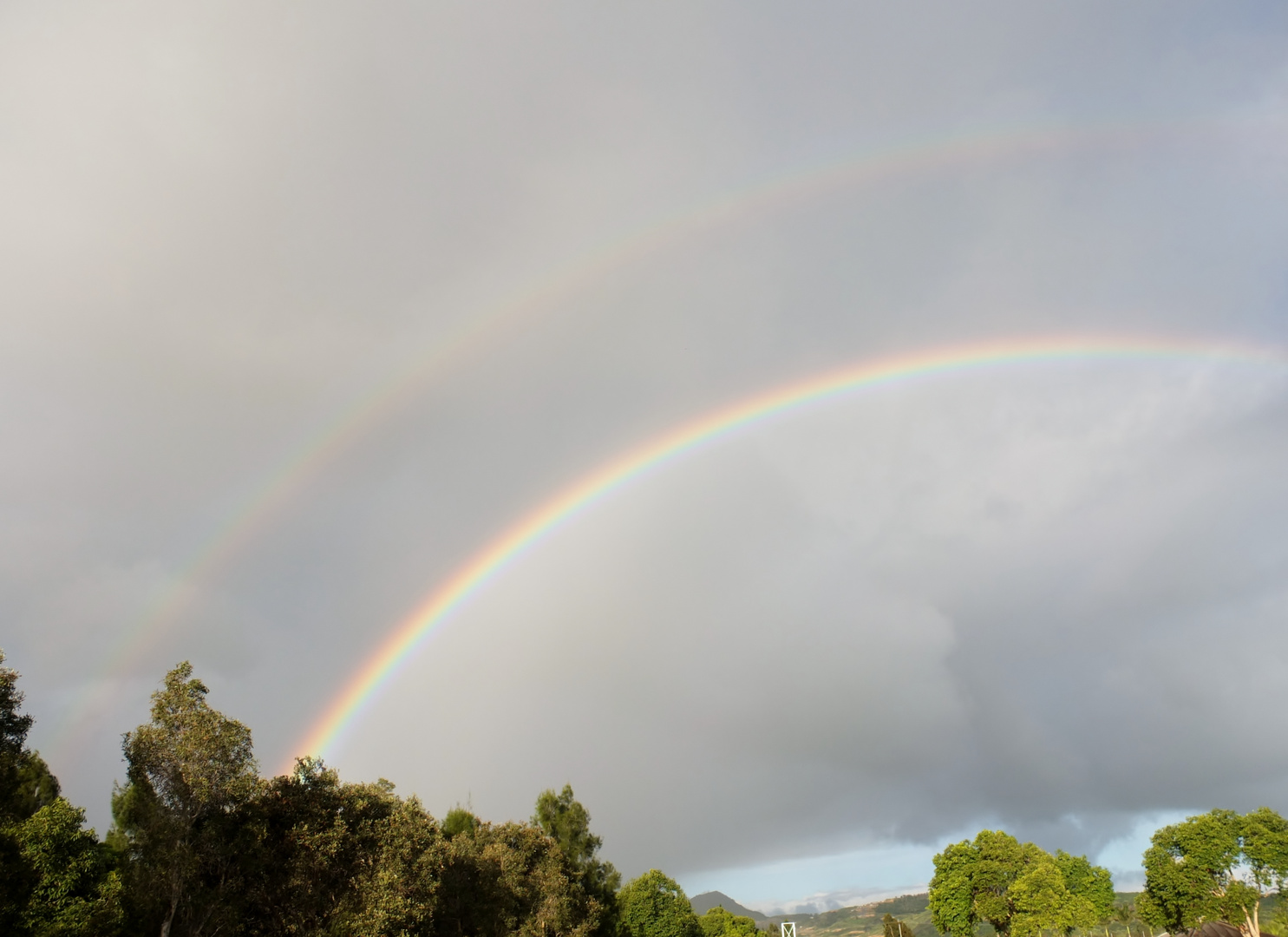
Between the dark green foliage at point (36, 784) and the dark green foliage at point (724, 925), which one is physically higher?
the dark green foliage at point (36, 784)

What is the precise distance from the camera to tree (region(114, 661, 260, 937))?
32344 millimetres

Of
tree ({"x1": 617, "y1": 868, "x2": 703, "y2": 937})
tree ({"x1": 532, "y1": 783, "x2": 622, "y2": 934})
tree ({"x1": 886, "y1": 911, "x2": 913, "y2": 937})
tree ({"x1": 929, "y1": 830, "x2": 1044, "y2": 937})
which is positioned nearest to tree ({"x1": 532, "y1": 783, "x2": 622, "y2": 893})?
tree ({"x1": 532, "y1": 783, "x2": 622, "y2": 934})

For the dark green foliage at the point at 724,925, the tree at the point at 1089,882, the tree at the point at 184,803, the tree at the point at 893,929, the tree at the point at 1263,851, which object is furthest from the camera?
the dark green foliage at the point at 724,925

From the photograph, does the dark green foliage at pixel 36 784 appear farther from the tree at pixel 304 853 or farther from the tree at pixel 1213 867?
the tree at pixel 1213 867

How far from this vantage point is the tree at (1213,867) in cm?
8056

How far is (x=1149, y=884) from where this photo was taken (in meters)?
89.7

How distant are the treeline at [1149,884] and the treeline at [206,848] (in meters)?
69.0

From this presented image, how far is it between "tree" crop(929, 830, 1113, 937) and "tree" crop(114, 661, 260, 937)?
8787cm

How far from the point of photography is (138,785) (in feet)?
108

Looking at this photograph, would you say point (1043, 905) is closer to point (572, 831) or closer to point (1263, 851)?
point (1263, 851)

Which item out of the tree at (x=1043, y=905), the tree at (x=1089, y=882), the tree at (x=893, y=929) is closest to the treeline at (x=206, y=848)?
the tree at (x=1043, y=905)

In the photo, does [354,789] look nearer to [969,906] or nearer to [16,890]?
[16,890]

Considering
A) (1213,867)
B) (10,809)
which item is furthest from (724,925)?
(10,809)

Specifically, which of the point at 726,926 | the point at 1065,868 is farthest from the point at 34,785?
the point at 726,926
